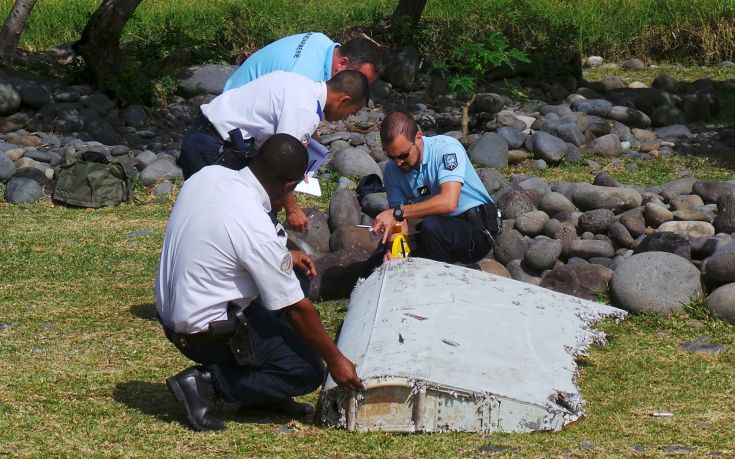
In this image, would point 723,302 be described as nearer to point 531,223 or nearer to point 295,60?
point 531,223

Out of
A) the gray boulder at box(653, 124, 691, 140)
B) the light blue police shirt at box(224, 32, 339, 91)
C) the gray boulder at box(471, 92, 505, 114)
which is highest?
the light blue police shirt at box(224, 32, 339, 91)

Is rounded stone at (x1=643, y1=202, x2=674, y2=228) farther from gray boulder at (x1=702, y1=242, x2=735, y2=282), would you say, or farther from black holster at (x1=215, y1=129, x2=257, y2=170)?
black holster at (x1=215, y1=129, x2=257, y2=170)

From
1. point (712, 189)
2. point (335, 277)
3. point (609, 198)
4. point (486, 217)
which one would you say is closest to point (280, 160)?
point (486, 217)

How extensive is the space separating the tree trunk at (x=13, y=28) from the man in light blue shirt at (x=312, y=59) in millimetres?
7199

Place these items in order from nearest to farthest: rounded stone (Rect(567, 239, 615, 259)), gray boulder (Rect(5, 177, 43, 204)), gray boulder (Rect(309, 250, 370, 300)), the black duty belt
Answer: the black duty belt
gray boulder (Rect(309, 250, 370, 300))
rounded stone (Rect(567, 239, 615, 259))
gray boulder (Rect(5, 177, 43, 204))

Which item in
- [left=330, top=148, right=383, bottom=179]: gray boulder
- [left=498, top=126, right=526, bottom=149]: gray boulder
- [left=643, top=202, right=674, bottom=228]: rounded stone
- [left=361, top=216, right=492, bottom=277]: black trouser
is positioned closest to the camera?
[left=361, top=216, right=492, bottom=277]: black trouser

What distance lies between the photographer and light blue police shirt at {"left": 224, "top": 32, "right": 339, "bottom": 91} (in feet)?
21.5

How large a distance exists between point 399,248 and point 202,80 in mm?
8453

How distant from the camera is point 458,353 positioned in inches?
192

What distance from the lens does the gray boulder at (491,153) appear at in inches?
430

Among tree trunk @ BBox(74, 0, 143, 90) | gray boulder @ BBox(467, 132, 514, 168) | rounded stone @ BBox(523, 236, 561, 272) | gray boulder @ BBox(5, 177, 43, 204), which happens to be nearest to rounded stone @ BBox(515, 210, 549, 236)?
rounded stone @ BBox(523, 236, 561, 272)

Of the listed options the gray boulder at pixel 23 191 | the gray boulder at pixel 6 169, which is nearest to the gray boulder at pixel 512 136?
the gray boulder at pixel 23 191

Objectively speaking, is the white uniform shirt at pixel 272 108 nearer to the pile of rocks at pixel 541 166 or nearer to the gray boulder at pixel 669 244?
the pile of rocks at pixel 541 166

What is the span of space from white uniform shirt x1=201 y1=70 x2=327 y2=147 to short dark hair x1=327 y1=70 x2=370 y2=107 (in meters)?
0.07
